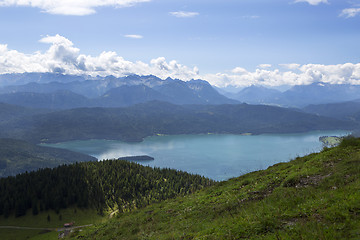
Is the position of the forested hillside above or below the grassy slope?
below

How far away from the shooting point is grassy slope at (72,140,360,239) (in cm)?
1374

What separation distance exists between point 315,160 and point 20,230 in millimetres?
105902

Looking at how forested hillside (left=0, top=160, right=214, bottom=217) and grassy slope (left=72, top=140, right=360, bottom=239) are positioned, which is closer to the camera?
grassy slope (left=72, top=140, right=360, bottom=239)

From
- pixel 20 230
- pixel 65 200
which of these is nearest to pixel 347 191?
pixel 20 230

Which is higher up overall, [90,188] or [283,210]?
[283,210]

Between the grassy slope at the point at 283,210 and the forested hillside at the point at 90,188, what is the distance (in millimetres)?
67026

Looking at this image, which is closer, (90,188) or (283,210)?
(283,210)

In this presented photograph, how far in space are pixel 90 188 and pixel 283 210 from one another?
118348mm

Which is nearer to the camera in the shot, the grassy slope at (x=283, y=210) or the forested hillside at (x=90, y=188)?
the grassy slope at (x=283, y=210)

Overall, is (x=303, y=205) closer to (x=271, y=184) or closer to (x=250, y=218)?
(x=250, y=218)

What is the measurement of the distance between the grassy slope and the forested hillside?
6703 centimetres

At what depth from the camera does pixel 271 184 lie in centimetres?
2620

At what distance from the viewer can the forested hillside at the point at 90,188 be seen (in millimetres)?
106312

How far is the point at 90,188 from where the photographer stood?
12025 cm
